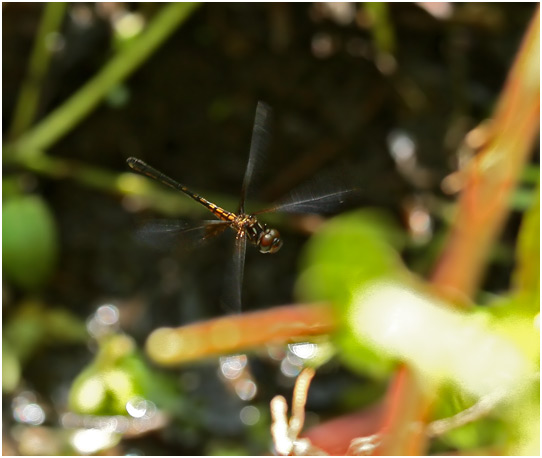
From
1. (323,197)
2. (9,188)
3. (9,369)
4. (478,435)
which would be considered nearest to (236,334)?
(323,197)

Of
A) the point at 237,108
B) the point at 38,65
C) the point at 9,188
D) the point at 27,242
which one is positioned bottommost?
the point at 27,242

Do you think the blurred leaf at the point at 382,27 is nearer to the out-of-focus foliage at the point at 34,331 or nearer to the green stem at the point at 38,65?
the green stem at the point at 38,65

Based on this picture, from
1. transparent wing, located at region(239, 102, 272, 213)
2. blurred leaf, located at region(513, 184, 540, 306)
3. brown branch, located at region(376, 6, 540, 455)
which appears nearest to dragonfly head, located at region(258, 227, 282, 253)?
transparent wing, located at region(239, 102, 272, 213)

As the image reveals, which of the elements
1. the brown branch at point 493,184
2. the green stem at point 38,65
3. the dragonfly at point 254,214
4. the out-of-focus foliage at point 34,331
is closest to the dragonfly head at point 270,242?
the dragonfly at point 254,214

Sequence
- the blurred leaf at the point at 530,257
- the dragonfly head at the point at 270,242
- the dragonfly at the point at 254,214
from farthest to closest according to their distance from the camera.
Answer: the dragonfly head at the point at 270,242 → the dragonfly at the point at 254,214 → the blurred leaf at the point at 530,257

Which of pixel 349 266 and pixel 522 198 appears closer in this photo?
pixel 349 266

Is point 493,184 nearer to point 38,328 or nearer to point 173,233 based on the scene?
point 173,233
